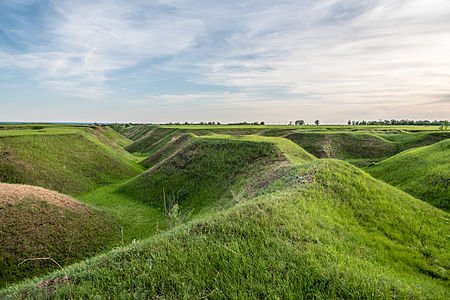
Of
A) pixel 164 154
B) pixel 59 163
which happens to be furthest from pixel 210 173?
pixel 164 154

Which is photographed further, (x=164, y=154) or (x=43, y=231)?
(x=164, y=154)

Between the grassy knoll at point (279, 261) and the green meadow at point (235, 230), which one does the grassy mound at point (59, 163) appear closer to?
the green meadow at point (235, 230)

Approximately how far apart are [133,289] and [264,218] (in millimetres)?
3967

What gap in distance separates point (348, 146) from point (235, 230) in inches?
2060

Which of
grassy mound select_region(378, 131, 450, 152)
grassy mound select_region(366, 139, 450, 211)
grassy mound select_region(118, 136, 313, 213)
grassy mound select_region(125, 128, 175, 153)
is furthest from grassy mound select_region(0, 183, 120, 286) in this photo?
grassy mound select_region(378, 131, 450, 152)

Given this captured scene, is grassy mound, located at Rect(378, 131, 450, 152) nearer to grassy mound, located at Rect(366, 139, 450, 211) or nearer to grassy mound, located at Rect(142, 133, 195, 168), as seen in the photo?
grassy mound, located at Rect(366, 139, 450, 211)

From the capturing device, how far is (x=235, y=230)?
6160mm

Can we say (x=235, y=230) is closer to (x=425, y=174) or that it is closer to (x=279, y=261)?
(x=279, y=261)

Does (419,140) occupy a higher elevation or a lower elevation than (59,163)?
higher

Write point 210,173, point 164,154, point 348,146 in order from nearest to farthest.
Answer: point 210,173 → point 164,154 → point 348,146

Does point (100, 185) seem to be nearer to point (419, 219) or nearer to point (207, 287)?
point (207, 287)

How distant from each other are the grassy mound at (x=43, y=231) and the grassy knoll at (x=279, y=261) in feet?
22.2

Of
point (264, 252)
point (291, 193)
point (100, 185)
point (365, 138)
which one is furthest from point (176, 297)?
point (365, 138)

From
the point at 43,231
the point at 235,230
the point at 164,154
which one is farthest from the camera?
the point at 164,154
